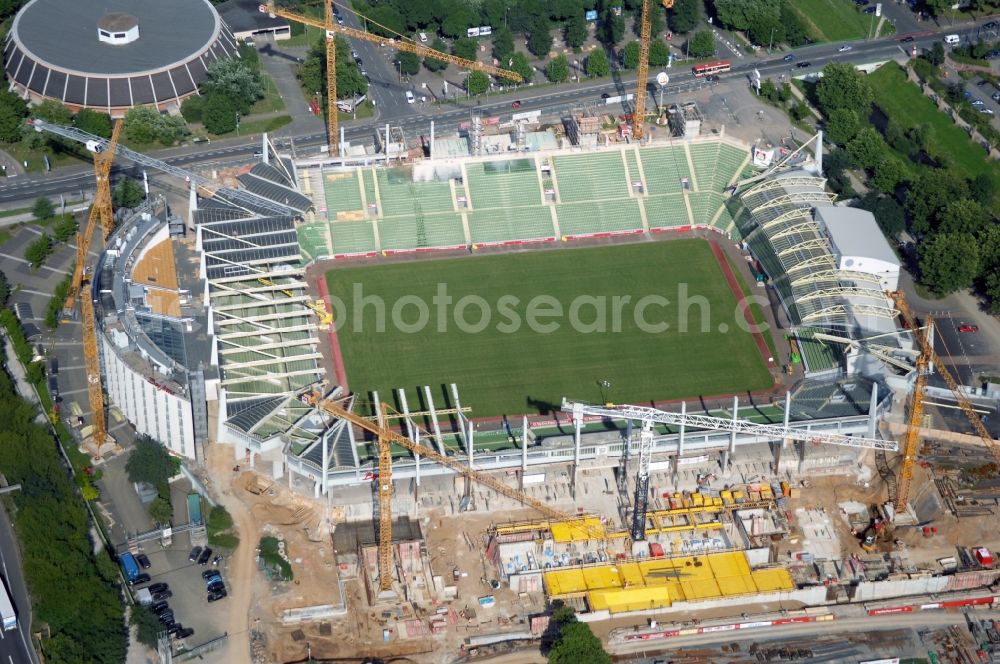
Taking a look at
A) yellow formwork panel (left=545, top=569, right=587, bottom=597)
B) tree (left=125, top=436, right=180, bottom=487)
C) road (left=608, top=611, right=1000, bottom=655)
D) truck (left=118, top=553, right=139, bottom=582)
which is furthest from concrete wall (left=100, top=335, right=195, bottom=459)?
road (left=608, top=611, right=1000, bottom=655)

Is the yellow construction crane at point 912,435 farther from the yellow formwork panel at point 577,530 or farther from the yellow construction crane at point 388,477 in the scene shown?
the yellow construction crane at point 388,477

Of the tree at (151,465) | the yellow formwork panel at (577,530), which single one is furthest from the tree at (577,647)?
the tree at (151,465)

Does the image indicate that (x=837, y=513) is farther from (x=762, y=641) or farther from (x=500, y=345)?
(x=500, y=345)

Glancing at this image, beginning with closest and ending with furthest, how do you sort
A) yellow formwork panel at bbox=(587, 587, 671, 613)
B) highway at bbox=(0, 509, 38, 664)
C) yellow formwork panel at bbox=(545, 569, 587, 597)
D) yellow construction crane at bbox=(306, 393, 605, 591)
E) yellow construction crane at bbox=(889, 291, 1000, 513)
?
highway at bbox=(0, 509, 38, 664), yellow construction crane at bbox=(306, 393, 605, 591), yellow formwork panel at bbox=(587, 587, 671, 613), yellow formwork panel at bbox=(545, 569, 587, 597), yellow construction crane at bbox=(889, 291, 1000, 513)

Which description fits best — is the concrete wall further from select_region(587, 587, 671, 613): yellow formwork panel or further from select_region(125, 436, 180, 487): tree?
select_region(587, 587, 671, 613): yellow formwork panel

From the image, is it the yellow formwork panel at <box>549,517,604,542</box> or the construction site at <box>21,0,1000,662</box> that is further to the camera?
the yellow formwork panel at <box>549,517,604,542</box>

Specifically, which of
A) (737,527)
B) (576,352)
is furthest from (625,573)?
(576,352)

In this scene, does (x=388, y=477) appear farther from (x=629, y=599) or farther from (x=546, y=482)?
(x=629, y=599)
